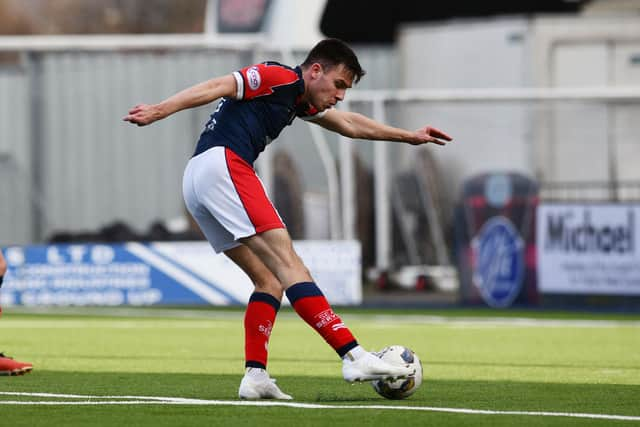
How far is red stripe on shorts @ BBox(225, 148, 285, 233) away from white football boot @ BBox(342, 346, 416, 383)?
83cm

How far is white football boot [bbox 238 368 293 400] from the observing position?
334 inches

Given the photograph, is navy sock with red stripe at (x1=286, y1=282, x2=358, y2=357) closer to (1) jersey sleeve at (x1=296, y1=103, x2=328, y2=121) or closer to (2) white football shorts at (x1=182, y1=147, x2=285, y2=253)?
(2) white football shorts at (x1=182, y1=147, x2=285, y2=253)

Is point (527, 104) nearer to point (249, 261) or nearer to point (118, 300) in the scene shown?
point (118, 300)

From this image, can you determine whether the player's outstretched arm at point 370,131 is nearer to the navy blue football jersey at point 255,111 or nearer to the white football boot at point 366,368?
the navy blue football jersey at point 255,111

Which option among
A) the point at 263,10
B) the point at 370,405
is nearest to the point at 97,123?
the point at 263,10

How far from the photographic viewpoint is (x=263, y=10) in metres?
23.7

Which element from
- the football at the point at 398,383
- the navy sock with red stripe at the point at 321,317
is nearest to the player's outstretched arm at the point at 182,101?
the navy sock with red stripe at the point at 321,317

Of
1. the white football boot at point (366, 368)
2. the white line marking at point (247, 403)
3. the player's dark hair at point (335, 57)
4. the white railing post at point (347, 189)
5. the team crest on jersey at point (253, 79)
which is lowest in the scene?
the white line marking at point (247, 403)

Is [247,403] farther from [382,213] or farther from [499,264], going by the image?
[382,213]

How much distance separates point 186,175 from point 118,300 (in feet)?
39.1

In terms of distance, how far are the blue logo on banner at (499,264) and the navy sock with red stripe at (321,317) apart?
11.6 metres

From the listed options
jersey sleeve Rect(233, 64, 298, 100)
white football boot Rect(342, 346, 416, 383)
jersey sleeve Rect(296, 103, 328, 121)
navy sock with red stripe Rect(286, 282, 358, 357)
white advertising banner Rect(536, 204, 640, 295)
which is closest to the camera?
white football boot Rect(342, 346, 416, 383)

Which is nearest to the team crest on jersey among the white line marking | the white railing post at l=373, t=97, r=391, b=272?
the white line marking

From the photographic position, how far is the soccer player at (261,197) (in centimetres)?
848
